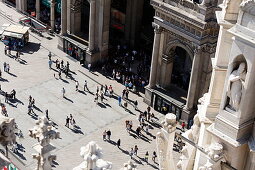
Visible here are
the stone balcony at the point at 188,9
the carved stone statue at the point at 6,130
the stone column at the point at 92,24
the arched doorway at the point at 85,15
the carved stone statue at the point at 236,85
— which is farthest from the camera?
the arched doorway at the point at 85,15

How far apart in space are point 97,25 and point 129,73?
8.32 metres

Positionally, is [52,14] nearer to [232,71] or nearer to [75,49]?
[75,49]

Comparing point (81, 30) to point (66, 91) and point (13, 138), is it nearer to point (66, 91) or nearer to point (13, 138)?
point (66, 91)

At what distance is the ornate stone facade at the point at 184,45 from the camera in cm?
5825

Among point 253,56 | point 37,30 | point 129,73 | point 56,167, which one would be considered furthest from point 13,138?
point 37,30

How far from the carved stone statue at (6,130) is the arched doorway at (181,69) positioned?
5512 centimetres

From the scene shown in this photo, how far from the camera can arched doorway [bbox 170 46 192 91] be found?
229 ft

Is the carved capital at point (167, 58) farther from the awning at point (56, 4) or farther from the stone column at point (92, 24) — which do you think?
the awning at point (56, 4)

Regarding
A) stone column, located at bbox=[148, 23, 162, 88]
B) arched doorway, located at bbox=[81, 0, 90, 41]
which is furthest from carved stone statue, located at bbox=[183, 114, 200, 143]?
arched doorway, located at bbox=[81, 0, 90, 41]

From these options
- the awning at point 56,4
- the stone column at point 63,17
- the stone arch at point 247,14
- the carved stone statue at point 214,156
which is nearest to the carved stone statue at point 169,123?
the carved stone statue at point 214,156

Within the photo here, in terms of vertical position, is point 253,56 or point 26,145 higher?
point 253,56

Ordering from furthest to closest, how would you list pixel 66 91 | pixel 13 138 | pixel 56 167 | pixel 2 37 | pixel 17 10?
pixel 17 10 → pixel 2 37 → pixel 66 91 → pixel 56 167 → pixel 13 138

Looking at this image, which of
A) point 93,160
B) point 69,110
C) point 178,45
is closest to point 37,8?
point 69,110

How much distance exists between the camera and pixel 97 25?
74.5m
